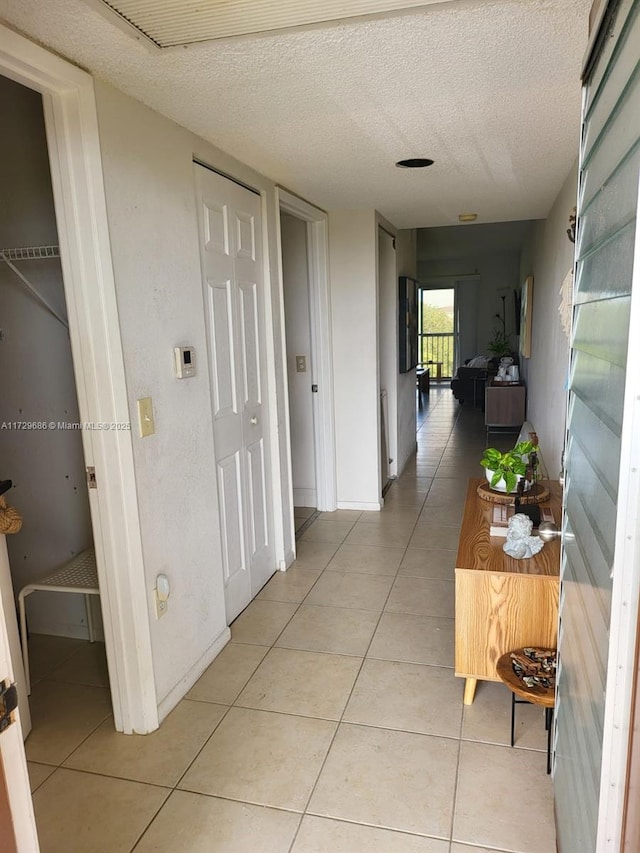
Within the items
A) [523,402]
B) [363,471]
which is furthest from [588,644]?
[523,402]

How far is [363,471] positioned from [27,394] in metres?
2.52

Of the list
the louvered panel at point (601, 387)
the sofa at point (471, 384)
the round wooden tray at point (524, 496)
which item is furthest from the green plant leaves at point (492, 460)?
the sofa at point (471, 384)

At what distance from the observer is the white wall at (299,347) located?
420 cm

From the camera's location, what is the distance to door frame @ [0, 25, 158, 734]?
1.72m

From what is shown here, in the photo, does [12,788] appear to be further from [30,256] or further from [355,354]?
[355,354]

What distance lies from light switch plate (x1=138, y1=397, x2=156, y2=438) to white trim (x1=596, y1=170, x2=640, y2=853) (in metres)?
1.56

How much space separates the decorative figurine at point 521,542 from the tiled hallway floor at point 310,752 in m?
0.58

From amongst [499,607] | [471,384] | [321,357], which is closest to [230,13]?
[499,607]

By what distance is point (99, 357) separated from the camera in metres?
1.85

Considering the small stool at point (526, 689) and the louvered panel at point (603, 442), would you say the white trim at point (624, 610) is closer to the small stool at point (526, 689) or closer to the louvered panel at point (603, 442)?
the louvered panel at point (603, 442)

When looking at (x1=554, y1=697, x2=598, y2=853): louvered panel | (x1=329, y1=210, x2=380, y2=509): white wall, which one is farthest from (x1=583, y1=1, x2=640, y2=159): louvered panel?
(x1=329, y1=210, x2=380, y2=509): white wall

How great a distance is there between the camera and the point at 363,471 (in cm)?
445

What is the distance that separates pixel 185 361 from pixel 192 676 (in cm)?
126

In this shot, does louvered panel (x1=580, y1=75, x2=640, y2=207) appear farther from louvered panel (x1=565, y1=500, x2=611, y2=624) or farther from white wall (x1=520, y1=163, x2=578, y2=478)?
white wall (x1=520, y1=163, x2=578, y2=478)
